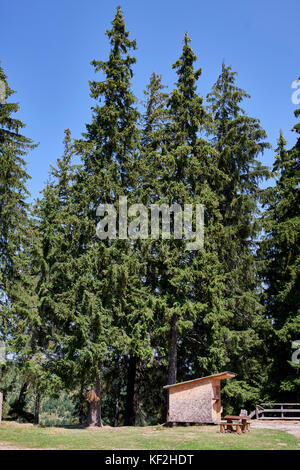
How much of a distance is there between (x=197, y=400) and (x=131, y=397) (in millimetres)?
6695

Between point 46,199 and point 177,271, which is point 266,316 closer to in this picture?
point 177,271

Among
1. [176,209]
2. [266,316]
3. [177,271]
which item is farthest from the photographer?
[266,316]

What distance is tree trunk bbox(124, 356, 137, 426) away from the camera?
843 inches

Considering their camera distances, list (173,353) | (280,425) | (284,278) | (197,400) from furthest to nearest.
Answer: (284,278) < (173,353) < (280,425) < (197,400)

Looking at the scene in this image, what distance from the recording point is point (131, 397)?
860 inches

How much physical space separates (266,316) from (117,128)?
13.9m

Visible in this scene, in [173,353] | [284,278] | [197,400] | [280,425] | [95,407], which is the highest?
[284,278]

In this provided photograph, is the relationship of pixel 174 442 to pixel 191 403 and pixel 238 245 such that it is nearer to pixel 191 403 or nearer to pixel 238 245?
pixel 191 403

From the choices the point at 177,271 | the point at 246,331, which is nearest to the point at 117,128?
the point at 177,271

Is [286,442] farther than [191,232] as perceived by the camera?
No

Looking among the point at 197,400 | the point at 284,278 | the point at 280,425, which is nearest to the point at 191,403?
the point at 197,400

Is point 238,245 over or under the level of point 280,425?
over

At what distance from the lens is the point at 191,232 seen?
20.6 metres

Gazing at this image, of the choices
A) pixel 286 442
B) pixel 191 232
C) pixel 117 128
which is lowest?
pixel 286 442
